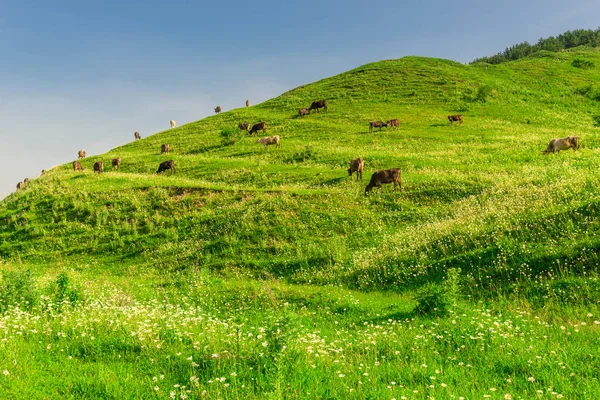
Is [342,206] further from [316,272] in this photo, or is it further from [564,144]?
[564,144]

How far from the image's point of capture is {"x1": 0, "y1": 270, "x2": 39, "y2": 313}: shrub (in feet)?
30.6

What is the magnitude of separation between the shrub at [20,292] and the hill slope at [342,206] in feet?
33.1

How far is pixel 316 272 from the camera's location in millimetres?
17250

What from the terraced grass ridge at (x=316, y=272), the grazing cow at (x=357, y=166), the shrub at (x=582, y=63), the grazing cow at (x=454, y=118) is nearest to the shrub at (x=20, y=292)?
the terraced grass ridge at (x=316, y=272)

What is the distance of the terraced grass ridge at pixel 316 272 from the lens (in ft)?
18.2

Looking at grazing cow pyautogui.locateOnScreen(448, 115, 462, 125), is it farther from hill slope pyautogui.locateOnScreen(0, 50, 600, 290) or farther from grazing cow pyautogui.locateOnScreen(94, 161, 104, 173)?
grazing cow pyautogui.locateOnScreen(94, 161, 104, 173)

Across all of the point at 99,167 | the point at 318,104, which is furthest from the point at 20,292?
the point at 318,104

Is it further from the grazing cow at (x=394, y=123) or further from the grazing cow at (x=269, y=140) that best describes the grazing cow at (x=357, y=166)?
the grazing cow at (x=394, y=123)

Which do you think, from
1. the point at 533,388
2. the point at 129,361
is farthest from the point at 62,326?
the point at 533,388

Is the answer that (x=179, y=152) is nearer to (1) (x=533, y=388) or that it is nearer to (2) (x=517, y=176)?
(2) (x=517, y=176)

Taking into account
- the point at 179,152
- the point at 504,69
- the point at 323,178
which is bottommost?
the point at 323,178

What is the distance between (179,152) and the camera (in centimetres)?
5391

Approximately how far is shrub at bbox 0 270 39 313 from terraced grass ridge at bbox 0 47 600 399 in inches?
2.0

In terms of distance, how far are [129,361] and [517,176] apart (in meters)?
26.9
